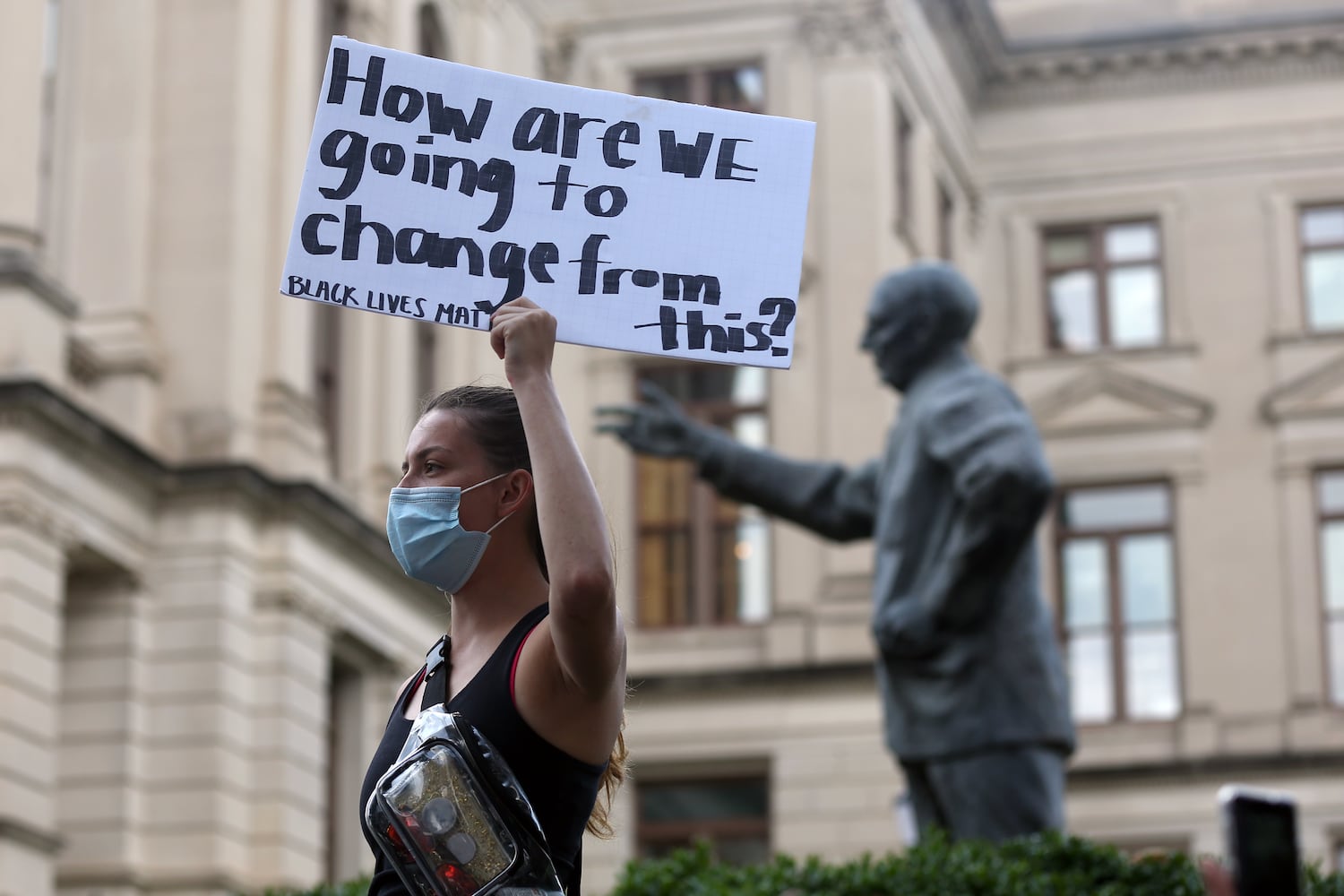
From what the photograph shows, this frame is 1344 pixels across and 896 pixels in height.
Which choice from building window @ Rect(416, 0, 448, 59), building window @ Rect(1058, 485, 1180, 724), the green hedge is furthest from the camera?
building window @ Rect(1058, 485, 1180, 724)

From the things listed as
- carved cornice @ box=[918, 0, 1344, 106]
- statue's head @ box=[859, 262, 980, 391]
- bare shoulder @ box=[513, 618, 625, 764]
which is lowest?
bare shoulder @ box=[513, 618, 625, 764]

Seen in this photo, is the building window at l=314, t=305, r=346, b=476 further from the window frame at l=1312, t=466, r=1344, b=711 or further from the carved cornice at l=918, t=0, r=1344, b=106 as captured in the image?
the window frame at l=1312, t=466, r=1344, b=711

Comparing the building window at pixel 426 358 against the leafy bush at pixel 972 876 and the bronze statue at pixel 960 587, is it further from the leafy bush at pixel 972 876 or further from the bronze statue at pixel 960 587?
→ the leafy bush at pixel 972 876

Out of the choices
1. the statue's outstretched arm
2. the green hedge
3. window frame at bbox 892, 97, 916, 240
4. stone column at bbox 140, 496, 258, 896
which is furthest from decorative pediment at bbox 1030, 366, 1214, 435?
the green hedge

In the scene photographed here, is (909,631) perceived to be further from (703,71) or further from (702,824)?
(703,71)

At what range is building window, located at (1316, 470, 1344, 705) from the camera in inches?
1606

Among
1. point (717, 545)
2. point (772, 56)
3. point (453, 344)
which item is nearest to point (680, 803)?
point (717, 545)

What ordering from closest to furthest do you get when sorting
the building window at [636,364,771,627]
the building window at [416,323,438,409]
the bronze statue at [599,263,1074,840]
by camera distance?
1. the bronze statue at [599,263,1074,840]
2. the building window at [416,323,438,409]
3. the building window at [636,364,771,627]

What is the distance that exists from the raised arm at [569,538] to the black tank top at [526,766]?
12 cm

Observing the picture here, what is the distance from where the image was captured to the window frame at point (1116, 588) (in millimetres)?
40875

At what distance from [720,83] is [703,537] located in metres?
7.12

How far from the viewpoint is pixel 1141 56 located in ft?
145

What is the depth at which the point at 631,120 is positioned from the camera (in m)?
4.16

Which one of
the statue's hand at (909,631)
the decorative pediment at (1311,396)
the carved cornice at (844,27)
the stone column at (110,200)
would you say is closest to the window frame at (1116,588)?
A: the decorative pediment at (1311,396)
